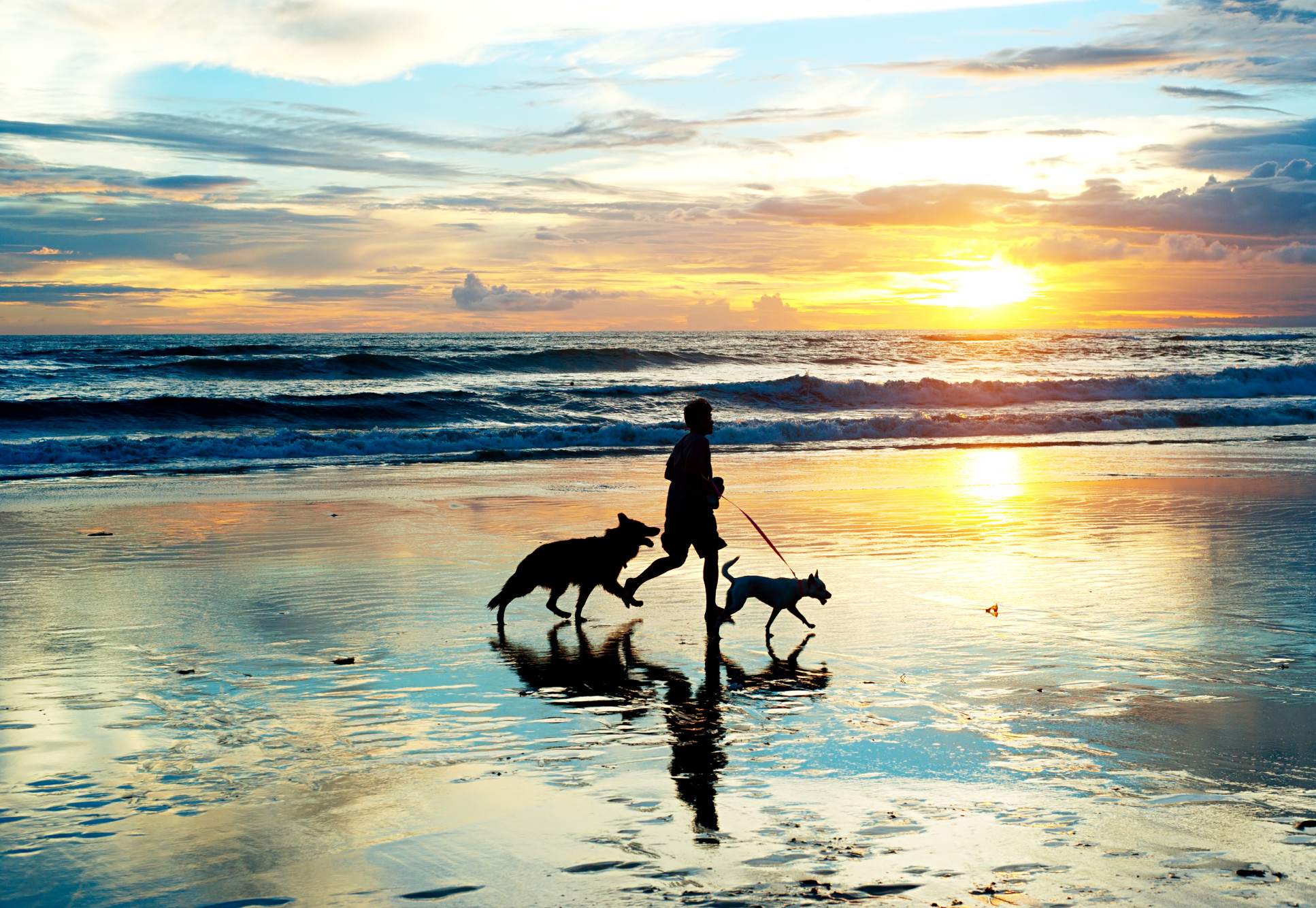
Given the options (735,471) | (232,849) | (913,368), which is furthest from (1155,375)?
(232,849)

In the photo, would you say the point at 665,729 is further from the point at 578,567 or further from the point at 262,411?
the point at 262,411

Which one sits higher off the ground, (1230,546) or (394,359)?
(394,359)

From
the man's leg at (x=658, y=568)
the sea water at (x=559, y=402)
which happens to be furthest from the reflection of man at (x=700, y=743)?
the sea water at (x=559, y=402)

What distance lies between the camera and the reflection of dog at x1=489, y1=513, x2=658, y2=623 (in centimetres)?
744

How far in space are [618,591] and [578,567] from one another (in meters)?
0.39

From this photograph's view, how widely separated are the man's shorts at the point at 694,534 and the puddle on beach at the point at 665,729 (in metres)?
0.54

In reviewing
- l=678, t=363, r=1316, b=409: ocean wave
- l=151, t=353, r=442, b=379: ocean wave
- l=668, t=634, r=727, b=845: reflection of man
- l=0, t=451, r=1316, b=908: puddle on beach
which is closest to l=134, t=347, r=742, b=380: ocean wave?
l=151, t=353, r=442, b=379: ocean wave

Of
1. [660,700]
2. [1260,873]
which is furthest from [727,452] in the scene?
[1260,873]

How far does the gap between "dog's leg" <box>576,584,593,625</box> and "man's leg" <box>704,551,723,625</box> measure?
87 cm

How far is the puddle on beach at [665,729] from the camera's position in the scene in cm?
351

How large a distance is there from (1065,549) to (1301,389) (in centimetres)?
3522

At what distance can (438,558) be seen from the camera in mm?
9883

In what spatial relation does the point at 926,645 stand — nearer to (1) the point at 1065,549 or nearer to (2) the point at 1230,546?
(1) the point at 1065,549

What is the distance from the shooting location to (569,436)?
24.7 meters
